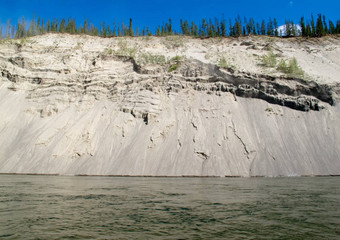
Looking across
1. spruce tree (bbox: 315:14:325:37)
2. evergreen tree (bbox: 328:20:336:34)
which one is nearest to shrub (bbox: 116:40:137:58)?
spruce tree (bbox: 315:14:325:37)

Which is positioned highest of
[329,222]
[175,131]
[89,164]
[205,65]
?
[205,65]

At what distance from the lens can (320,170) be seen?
92.7 ft

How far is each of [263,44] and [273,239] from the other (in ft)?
159

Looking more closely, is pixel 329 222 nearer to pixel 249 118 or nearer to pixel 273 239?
pixel 273 239

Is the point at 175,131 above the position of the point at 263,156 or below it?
above

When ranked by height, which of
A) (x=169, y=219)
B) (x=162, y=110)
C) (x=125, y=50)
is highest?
(x=125, y=50)

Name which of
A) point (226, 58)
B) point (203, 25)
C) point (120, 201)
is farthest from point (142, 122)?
point (203, 25)

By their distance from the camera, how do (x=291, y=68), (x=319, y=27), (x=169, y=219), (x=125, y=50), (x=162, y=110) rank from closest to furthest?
(x=169, y=219) < (x=162, y=110) < (x=291, y=68) < (x=125, y=50) < (x=319, y=27)

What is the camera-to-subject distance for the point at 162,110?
115 ft

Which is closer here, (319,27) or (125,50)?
(125,50)

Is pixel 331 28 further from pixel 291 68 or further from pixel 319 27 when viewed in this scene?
pixel 291 68

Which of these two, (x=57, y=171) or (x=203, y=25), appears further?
(x=203, y=25)

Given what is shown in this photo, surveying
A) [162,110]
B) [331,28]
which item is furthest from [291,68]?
[331,28]

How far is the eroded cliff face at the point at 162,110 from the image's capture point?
95.6ft
